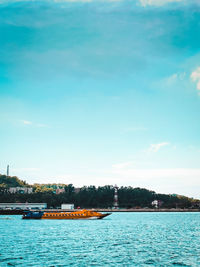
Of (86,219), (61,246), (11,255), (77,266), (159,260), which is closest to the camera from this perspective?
(77,266)

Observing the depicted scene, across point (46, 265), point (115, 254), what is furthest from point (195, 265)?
point (46, 265)

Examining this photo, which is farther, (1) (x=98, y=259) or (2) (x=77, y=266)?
(1) (x=98, y=259)

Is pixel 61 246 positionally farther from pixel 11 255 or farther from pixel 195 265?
pixel 195 265

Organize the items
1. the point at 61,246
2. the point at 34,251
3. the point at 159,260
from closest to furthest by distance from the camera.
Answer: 1. the point at 159,260
2. the point at 34,251
3. the point at 61,246

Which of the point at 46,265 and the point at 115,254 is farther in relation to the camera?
the point at 115,254

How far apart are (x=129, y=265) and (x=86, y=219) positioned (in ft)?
383

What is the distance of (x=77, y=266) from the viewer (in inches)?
1585

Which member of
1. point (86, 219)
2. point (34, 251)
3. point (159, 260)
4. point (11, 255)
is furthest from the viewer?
point (86, 219)

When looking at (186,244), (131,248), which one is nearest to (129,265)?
(131,248)

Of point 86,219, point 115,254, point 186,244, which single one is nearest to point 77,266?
point 115,254

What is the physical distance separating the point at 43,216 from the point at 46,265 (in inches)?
4836

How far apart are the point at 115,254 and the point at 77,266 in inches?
418

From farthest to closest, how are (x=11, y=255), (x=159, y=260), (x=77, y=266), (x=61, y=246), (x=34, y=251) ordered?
(x=61, y=246)
(x=34, y=251)
(x=11, y=255)
(x=159, y=260)
(x=77, y=266)

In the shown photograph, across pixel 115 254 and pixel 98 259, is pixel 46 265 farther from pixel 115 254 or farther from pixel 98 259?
pixel 115 254
